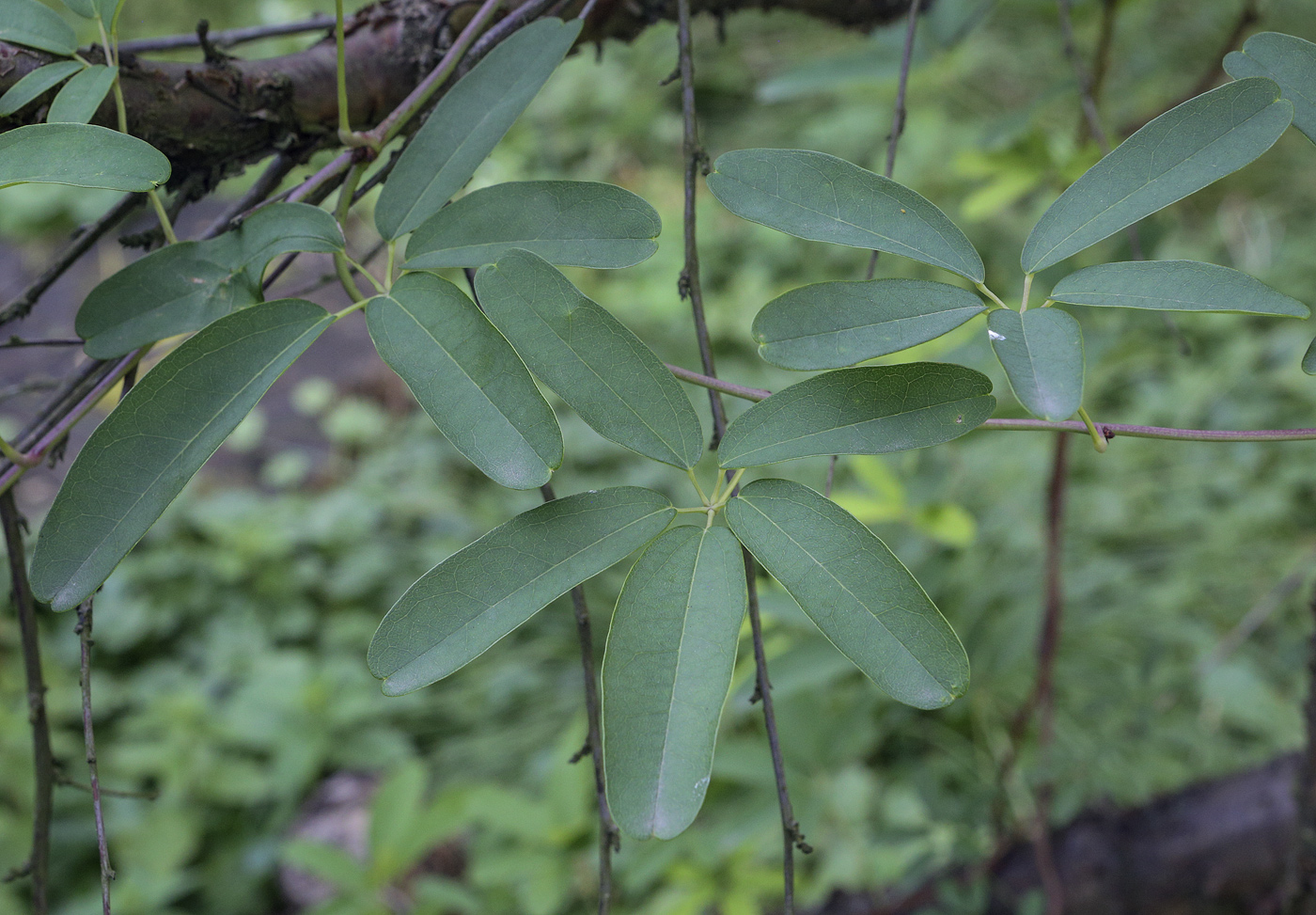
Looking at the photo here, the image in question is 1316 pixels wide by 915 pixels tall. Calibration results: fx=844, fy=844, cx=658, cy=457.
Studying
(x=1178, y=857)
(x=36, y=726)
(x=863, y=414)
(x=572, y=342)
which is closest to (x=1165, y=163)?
(x=863, y=414)

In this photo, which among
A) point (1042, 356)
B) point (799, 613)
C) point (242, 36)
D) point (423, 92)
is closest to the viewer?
point (1042, 356)

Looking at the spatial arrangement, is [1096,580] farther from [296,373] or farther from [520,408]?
[296,373]

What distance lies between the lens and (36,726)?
0.48 metres

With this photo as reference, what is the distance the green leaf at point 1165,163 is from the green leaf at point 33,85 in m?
0.49

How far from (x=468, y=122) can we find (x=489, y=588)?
0.24 m

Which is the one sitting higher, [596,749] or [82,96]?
[82,96]

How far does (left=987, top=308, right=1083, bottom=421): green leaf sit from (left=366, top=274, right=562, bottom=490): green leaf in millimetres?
194

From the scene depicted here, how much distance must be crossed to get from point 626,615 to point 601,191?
0.66 feet

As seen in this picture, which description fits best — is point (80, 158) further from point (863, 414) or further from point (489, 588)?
point (863, 414)

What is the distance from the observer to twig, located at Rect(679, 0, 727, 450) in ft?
1.49

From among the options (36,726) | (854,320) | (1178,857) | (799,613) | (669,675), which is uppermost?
(854,320)

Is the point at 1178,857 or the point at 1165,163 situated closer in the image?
the point at 1165,163

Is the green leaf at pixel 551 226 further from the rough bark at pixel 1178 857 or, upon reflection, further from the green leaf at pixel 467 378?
the rough bark at pixel 1178 857

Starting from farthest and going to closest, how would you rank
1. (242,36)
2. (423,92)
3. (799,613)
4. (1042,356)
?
1. (799,613)
2. (242,36)
3. (423,92)
4. (1042,356)
